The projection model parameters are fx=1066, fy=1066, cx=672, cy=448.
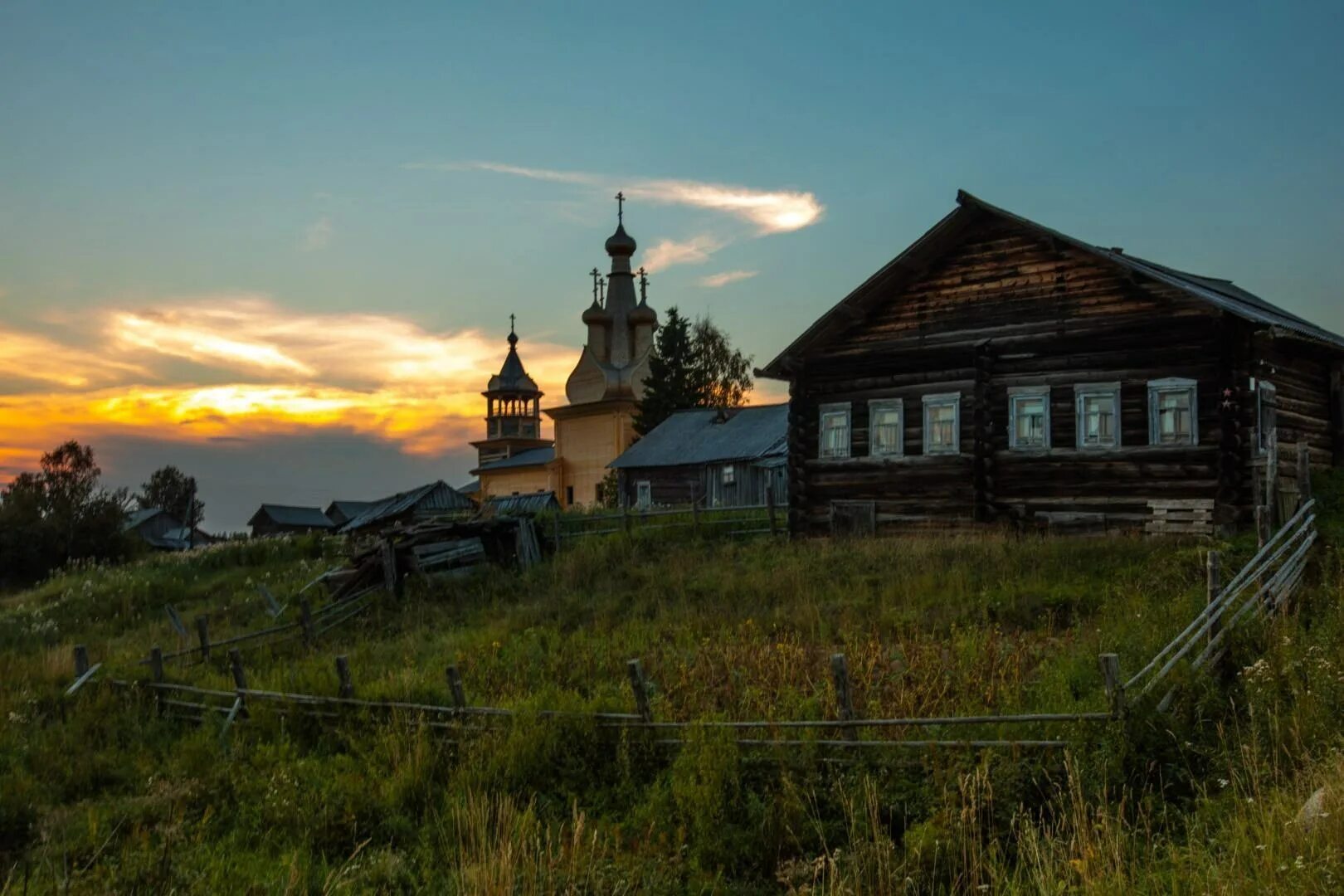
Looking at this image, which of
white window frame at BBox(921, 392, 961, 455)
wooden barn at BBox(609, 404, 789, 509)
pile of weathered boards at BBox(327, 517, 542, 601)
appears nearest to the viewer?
white window frame at BBox(921, 392, 961, 455)

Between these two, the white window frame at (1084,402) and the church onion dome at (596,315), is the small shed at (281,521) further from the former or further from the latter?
the white window frame at (1084,402)

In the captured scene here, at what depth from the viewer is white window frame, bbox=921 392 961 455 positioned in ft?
74.4

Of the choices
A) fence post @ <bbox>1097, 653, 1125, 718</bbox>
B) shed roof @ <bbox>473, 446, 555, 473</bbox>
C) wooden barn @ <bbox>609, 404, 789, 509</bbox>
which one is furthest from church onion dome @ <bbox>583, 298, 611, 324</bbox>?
fence post @ <bbox>1097, 653, 1125, 718</bbox>

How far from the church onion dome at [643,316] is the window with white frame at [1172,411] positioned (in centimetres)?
4707

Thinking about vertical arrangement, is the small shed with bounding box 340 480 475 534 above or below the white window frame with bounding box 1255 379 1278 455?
below

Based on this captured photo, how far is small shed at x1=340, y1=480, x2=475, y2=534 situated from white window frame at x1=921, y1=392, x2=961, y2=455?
1702 cm

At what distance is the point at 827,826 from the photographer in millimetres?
8953

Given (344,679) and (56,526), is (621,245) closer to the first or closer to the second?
(56,526)

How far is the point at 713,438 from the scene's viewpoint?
42.4 meters

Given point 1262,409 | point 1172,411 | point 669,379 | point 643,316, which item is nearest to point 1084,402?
point 1172,411

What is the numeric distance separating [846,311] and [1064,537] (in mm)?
6899

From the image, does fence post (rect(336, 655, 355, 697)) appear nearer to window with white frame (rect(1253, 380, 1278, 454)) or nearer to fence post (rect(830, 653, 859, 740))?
A: fence post (rect(830, 653, 859, 740))

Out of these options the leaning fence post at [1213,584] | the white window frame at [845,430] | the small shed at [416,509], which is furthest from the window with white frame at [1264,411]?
the small shed at [416,509]

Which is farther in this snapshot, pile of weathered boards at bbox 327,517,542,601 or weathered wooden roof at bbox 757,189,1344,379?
pile of weathered boards at bbox 327,517,542,601
